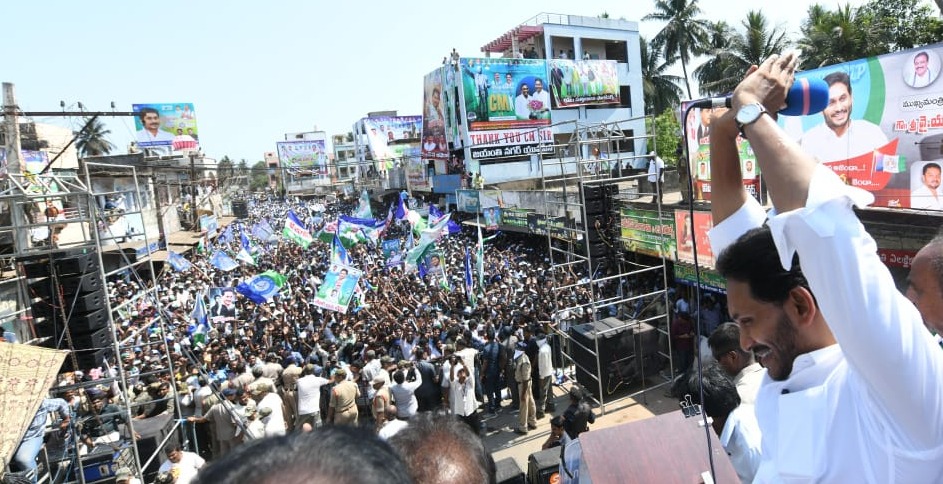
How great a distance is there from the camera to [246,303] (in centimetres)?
1503

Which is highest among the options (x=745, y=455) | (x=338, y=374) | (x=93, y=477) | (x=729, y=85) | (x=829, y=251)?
(x=729, y=85)

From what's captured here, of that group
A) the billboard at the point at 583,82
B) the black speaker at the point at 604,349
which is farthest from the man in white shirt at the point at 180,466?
the billboard at the point at 583,82

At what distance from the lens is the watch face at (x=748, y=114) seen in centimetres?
114

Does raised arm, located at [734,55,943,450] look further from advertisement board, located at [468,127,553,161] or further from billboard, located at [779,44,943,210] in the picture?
advertisement board, located at [468,127,553,161]

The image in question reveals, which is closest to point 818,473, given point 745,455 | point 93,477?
point 745,455

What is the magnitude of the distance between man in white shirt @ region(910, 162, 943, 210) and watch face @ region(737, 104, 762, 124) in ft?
25.5

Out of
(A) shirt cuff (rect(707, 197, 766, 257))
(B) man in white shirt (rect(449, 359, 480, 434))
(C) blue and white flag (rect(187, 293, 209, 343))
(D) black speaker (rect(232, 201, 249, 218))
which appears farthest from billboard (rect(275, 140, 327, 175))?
(A) shirt cuff (rect(707, 197, 766, 257))

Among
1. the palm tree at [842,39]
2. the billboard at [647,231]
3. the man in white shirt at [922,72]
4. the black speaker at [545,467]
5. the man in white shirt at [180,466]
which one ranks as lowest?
the man in white shirt at [180,466]

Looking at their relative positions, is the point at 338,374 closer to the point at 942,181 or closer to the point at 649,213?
Answer: the point at 649,213

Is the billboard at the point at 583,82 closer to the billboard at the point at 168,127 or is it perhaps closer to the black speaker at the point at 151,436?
the billboard at the point at 168,127

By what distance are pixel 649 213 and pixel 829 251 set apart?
10.7 m

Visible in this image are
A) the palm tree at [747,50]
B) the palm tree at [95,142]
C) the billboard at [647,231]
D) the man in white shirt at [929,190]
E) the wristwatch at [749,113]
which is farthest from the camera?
the palm tree at [95,142]

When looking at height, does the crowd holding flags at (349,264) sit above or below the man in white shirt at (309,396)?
above

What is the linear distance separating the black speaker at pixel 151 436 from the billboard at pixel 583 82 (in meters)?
32.7
